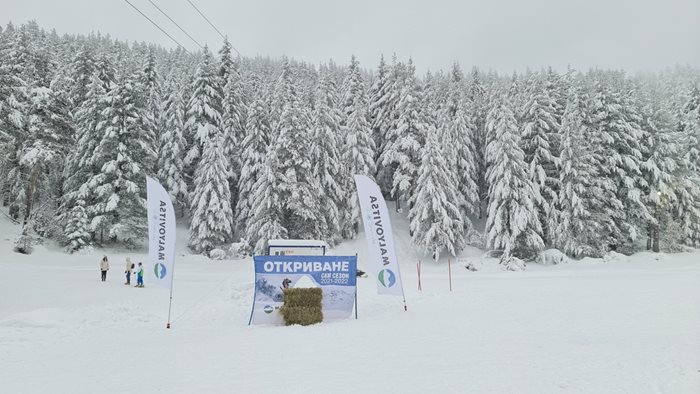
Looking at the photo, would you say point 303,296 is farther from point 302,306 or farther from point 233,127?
point 233,127

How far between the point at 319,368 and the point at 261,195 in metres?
27.8

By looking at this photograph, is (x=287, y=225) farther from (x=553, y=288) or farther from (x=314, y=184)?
(x=553, y=288)

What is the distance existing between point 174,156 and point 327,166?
14139 millimetres

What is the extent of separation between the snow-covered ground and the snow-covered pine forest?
14487mm

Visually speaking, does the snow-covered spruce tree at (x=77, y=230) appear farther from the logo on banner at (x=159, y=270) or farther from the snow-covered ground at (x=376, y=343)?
the logo on banner at (x=159, y=270)

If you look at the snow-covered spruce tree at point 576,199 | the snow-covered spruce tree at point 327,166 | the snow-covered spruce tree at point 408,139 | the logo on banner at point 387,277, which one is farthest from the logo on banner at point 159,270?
the snow-covered spruce tree at point 576,199

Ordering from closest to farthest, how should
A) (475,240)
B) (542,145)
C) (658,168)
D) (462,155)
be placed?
(658,168), (542,145), (475,240), (462,155)

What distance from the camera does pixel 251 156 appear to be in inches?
1522

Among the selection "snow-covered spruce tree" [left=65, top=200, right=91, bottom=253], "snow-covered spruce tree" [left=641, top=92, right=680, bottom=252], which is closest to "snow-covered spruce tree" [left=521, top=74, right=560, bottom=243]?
"snow-covered spruce tree" [left=641, top=92, right=680, bottom=252]

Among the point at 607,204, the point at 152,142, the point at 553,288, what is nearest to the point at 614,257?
the point at 607,204

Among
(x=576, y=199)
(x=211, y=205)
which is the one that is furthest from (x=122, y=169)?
(x=576, y=199)

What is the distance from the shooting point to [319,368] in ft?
27.4

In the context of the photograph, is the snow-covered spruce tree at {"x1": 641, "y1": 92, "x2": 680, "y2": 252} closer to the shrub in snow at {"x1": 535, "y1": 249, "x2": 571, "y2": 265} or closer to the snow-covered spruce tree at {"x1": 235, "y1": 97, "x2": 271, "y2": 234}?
the shrub in snow at {"x1": 535, "y1": 249, "x2": 571, "y2": 265}

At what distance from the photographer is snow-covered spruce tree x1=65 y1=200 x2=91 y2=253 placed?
106 ft
